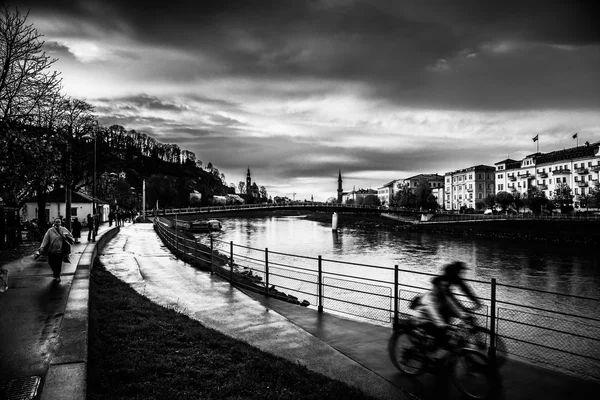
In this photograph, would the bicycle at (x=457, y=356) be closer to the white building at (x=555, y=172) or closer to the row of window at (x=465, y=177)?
the white building at (x=555, y=172)

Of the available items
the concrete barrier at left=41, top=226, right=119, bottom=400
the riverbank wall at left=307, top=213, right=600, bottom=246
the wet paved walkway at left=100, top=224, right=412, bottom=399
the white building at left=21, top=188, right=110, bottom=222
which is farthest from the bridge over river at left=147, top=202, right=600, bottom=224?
the concrete barrier at left=41, top=226, right=119, bottom=400

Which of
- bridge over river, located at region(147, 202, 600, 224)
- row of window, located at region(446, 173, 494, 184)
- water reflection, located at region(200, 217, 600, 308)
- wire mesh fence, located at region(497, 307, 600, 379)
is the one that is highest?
row of window, located at region(446, 173, 494, 184)

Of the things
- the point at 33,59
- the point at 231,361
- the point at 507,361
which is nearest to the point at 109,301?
the point at 231,361

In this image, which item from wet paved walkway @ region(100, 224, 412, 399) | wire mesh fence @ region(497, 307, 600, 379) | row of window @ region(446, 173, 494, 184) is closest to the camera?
wet paved walkway @ region(100, 224, 412, 399)

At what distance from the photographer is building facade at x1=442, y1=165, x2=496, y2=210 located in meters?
115

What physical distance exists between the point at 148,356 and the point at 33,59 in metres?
11.6

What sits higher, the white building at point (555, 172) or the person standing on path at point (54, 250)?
the white building at point (555, 172)

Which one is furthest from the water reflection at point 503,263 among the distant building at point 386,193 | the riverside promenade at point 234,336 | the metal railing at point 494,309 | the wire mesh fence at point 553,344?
the distant building at point 386,193

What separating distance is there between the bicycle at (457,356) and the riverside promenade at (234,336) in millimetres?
168

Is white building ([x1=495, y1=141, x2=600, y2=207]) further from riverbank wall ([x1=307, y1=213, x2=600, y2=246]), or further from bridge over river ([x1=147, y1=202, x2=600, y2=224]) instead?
riverbank wall ([x1=307, y1=213, x2=600, y2=246])

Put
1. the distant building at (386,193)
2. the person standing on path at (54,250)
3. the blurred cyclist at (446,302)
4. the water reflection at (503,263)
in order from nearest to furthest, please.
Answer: the blurred cyclist at (446,302) → the person standing on path at (54,250) → the water reflection at (503,263) → the distant building at (386,193)

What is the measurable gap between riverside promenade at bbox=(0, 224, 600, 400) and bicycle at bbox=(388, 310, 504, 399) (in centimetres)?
17

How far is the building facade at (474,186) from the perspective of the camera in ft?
378

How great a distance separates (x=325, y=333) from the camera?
300 inches
